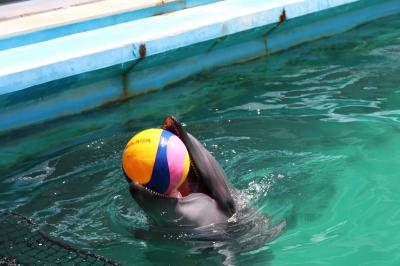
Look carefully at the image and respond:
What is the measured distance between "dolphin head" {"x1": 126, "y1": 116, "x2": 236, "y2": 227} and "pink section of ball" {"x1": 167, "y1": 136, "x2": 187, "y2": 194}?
103 mm

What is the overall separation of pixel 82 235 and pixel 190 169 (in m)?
1.03

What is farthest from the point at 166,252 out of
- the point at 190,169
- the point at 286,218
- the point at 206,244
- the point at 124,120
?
the point at 124,120

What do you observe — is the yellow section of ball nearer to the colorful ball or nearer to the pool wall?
the colorful ball

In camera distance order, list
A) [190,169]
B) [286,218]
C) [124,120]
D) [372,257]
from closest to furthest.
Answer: [190,169]
[372,257]
[286,218]
[124,120]

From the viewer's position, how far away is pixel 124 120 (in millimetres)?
7383

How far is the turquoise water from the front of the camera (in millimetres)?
5242

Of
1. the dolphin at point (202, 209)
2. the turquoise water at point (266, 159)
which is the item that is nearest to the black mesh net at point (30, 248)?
the turquoise water at point (266, 159)

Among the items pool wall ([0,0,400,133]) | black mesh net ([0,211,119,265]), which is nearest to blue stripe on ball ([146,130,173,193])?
black mesh net ([0,211,119,265])

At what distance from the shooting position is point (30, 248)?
201 inches

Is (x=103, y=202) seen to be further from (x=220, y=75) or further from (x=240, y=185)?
(x=220, y=75)

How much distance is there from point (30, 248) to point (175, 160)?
1262 millimetres

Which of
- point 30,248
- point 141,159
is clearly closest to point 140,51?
point 30,248

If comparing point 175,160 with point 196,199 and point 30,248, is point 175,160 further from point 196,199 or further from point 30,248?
point 30,248

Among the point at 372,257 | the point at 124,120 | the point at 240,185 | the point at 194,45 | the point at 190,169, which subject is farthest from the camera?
the point at 194,45
